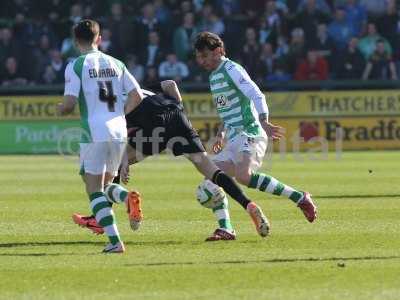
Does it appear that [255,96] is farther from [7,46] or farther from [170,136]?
[7,46]

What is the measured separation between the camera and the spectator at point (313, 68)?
28.7 meters

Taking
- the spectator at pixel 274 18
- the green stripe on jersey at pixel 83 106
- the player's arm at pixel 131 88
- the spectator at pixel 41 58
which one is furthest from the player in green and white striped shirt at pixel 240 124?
the spectator at pixel 41 58

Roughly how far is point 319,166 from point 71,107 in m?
13.3

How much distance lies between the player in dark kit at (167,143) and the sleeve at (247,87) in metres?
0.62

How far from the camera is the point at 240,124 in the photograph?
1161cm

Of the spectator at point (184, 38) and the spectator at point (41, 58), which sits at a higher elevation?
the spectator at point (184, 38)

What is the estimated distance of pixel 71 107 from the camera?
9719 mm

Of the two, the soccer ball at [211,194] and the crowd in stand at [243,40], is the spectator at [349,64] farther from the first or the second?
the soccer ball at [211,194]

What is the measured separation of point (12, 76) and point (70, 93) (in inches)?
797

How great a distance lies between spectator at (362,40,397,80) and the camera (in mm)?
28656

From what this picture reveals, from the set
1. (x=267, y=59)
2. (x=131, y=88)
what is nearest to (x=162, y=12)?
Answer: (x=267, y=59)

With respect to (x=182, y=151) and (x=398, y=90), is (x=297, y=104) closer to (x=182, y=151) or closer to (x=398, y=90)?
(x=398, y=90)

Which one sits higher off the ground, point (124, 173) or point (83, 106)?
point (83, 106)

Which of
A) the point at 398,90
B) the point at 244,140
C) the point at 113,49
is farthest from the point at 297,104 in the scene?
the point at 244,140
